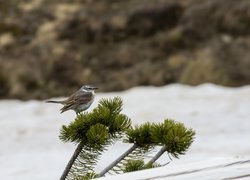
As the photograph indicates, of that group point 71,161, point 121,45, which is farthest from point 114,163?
point 121,45

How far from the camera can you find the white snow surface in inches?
517

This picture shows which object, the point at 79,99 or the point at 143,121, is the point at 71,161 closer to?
the point at 79,99

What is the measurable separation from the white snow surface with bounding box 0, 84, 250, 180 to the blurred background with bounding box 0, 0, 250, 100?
1.09 m

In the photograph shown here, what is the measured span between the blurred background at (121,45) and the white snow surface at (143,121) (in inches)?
42.9

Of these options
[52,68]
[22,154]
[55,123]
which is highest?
[52,68]

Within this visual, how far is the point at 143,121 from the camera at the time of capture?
1595 cm

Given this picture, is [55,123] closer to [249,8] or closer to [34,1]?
[249,8]

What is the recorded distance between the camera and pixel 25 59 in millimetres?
21469

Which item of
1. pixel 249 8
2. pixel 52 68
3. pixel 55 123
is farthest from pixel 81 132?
pixel 249 8

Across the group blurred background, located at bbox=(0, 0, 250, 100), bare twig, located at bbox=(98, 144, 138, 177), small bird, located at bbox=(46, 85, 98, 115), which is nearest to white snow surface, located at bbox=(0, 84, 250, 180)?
blurred background, located at bbox=(0, 0, 250, 100)

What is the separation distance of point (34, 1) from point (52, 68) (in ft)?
17.9

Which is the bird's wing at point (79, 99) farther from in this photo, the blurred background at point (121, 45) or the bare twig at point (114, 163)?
the blurred background at point (121, 45)

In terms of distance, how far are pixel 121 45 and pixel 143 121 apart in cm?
641

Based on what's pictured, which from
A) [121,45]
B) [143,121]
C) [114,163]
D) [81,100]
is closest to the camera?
[114,163]
